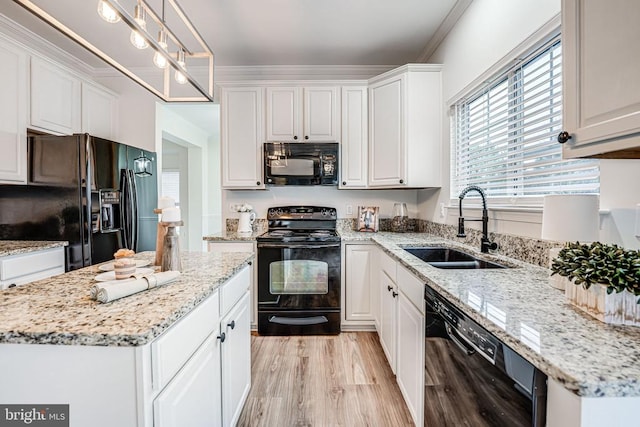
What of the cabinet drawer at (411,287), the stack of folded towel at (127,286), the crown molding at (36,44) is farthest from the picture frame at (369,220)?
the crown molding at (36,44)

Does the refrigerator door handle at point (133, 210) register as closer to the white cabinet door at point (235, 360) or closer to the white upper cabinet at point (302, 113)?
the white upper cabinet at point (302, 113)

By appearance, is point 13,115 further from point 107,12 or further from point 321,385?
point 321,385

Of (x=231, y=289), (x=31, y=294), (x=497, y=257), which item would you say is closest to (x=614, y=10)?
(x=497, y=257)

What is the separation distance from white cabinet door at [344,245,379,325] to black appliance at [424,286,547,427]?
136 centimetres

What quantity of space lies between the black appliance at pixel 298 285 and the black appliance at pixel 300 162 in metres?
0.58

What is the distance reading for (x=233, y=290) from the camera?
4.71 ft

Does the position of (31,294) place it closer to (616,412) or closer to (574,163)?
(616,412)

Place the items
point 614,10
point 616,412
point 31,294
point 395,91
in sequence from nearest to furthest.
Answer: point 616,412 < point 614,10 < point 31,294 < point 395,91

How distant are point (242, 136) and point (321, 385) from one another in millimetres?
2265

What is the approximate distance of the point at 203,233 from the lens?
19.1ft

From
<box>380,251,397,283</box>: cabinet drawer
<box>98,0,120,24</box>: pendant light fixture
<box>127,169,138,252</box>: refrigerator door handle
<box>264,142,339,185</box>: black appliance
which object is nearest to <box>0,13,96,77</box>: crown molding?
<box>127,169,138,252</box>: refrigerator door handle

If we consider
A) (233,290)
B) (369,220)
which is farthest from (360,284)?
(233,290)

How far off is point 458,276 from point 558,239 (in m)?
0.38

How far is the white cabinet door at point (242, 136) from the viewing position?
9.67 ft
